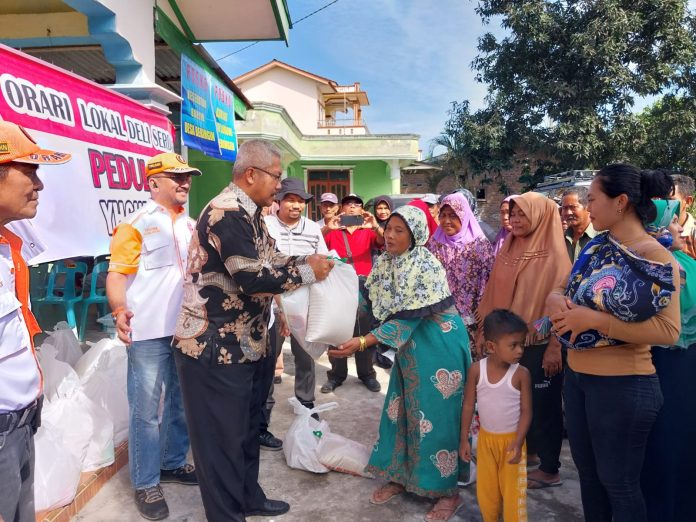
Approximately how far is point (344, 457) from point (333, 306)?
1.21 meters

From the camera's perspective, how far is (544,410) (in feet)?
9.38

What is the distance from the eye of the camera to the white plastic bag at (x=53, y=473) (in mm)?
2344

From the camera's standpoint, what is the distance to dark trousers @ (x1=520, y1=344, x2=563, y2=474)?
2.80 m

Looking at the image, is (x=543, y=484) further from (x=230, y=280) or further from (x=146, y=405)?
(x=146, y=405)

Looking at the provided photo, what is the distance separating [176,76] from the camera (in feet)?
26.6

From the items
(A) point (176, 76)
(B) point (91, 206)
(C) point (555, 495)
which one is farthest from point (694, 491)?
(A) point (176, 76)

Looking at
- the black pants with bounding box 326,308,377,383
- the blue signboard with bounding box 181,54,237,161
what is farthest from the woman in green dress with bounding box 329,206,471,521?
the blue signboard with bounding box 181,54,237,161

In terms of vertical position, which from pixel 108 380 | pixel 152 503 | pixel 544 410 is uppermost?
pixel 108 380

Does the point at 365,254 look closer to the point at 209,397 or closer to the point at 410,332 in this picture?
the point at 410,332

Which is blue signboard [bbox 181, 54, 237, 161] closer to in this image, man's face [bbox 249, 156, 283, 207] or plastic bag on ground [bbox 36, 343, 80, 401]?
plastic bag on ground [bbox 36, 343, 80, 401]

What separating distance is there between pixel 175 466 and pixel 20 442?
1.64 meters

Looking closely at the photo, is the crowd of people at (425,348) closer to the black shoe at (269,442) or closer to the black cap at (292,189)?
the black shoe at (269,442)

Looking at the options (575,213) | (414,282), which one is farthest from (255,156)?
(575,213)

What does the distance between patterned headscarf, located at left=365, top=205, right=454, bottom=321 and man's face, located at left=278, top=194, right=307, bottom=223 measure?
1336 mm
